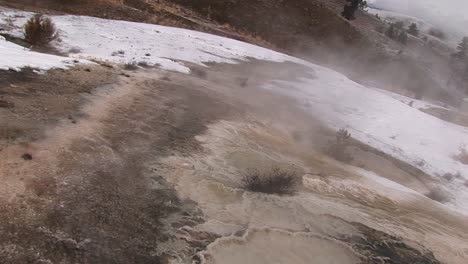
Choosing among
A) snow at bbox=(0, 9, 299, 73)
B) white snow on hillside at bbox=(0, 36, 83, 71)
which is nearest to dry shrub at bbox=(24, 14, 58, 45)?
snow at bbox=(0, 9, 299, 73)

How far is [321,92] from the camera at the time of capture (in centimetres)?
1666

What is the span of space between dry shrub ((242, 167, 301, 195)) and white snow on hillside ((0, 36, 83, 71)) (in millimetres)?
4968

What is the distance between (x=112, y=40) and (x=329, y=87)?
8508 millimetres

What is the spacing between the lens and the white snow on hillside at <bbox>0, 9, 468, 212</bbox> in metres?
12.4

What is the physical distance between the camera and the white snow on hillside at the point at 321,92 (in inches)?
486

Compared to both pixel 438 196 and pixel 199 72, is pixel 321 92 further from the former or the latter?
pixel 438 196

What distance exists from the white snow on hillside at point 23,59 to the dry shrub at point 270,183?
497 cm

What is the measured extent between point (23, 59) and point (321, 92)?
10508 mm

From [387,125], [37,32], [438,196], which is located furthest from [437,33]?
[37,32]

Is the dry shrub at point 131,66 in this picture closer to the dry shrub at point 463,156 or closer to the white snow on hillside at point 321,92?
the white snow on hillside at point 321,92

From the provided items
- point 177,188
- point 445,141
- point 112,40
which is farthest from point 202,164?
point 445,141

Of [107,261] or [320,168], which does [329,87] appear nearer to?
[320,168]

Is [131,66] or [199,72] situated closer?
[131,66]

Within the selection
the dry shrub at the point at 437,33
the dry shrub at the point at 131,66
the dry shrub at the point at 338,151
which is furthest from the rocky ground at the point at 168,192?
the dry shrub at the point at 437,33
